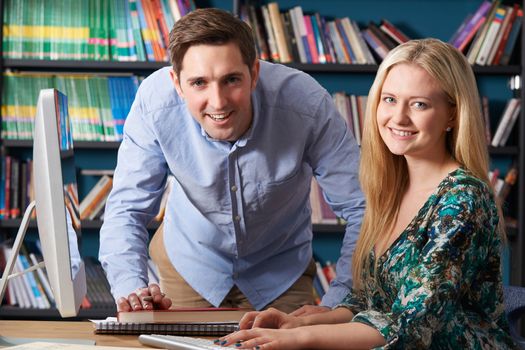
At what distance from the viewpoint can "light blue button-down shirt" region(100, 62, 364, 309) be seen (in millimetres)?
2139

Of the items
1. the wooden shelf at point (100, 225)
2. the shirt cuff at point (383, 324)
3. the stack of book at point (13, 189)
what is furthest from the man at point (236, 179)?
the stack of book at point (13, 189)

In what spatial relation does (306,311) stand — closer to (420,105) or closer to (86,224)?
(420,105)

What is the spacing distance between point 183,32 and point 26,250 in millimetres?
2221

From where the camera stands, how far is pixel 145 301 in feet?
5.32

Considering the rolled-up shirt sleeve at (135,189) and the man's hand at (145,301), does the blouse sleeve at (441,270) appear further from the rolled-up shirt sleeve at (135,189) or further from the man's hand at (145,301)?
the rolled-up shirt sleeve at (135,189)

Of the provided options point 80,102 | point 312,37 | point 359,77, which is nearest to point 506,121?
point 359,77

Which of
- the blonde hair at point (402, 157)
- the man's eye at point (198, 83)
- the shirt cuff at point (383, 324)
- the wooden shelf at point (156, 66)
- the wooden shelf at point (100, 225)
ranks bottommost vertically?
the wooden shelf at point (100, 225)

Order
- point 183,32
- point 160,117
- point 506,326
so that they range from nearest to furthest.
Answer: point 506,326 < point 183,32 < point 160,117

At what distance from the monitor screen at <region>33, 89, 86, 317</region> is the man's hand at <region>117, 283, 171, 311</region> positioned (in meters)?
0.32

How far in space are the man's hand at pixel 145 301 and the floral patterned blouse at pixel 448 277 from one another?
440 mm

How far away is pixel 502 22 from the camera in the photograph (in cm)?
368

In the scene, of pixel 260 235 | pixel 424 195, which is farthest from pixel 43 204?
pixel 260 235

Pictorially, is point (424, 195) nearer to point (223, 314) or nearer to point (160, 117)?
point (223, 314)

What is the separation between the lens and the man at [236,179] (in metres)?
1.99
